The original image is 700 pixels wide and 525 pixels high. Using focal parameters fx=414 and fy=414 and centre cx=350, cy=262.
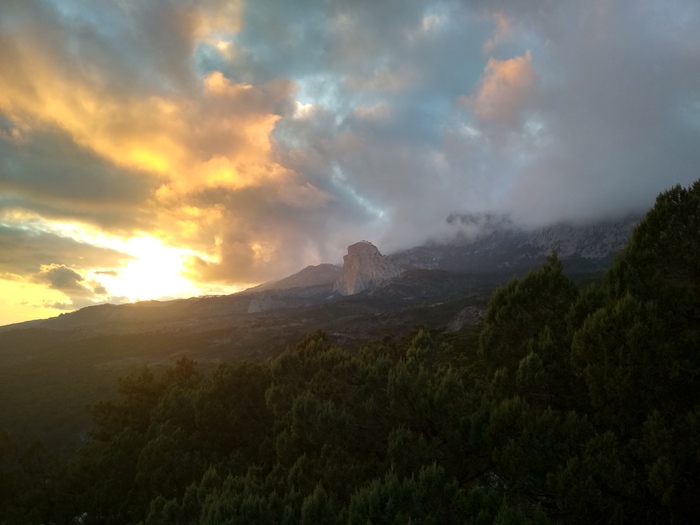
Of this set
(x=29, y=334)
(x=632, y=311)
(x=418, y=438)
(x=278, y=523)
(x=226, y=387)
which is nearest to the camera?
(x=278, y=523)

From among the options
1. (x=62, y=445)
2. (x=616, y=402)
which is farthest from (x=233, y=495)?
(x=62, y=445)

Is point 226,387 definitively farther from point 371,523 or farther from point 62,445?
point 62,445

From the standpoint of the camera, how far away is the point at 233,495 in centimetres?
1374

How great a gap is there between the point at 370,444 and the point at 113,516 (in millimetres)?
18505

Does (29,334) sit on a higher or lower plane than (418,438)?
higher

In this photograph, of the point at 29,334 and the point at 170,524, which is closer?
the point at 170,524

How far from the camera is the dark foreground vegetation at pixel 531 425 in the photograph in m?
11.8

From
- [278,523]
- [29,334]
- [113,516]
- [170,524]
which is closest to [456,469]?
[278,523]

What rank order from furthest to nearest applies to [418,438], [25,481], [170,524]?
1. [25,481]
2. [170,524]
3. [418,438]

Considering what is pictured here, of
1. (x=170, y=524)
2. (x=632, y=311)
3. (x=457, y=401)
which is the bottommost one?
(x=170, y=524)

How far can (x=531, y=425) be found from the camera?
13.5 meters

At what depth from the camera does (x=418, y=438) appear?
15.0 m

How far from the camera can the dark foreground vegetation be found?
11.8m

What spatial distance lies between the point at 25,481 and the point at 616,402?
42.2 metres
